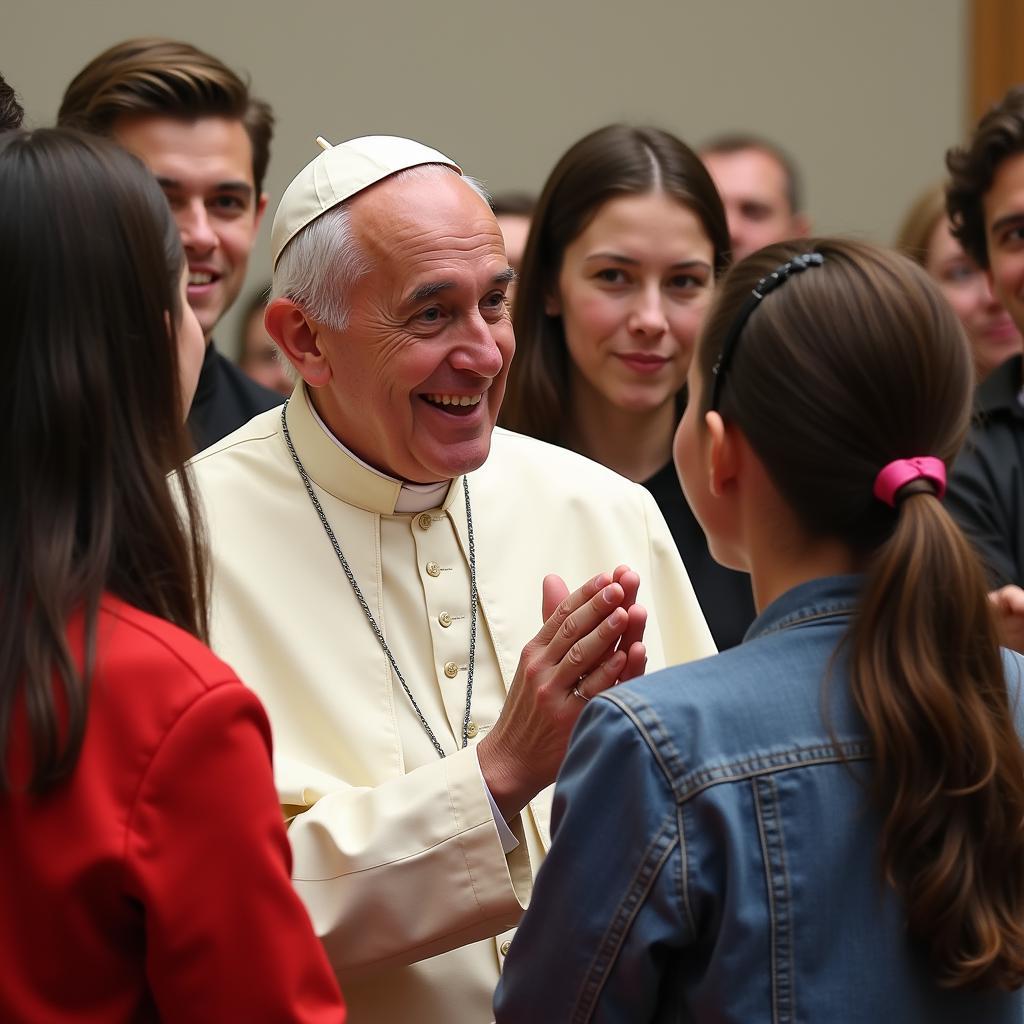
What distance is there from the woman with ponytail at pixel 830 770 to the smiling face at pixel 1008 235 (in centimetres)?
208

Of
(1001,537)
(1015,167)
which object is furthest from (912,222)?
(1001,537)

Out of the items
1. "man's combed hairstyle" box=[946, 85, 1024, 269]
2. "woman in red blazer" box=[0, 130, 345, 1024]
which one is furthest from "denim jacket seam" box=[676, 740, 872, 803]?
"man's combed hairstyle" box=[946, 85, 1024, 269]

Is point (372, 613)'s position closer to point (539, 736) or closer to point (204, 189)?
point (539, 736)

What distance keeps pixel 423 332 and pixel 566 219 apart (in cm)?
115

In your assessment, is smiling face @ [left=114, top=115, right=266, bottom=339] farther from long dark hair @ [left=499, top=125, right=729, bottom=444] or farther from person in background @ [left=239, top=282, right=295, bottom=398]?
person in background @ [left=239, top=282, right=295, bottom=398]

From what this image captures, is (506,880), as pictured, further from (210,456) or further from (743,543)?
(210,456)

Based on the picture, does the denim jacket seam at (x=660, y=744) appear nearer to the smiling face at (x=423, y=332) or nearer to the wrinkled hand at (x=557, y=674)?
the wrinkled hand at (x=557, y=674)

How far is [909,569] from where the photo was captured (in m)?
1.57

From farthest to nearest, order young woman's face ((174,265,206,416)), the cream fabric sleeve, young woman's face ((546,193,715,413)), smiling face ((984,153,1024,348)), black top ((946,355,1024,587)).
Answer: smiling face ((984,153,1024,348)), young woman's face ((546,193,715,413)), black top ((946,355,1024,587)), the cream fabric sleeve, young woman's face ((174,265,206,416))

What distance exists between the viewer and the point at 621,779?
1.62m

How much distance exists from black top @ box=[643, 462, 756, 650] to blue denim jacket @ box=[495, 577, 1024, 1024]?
1594mm

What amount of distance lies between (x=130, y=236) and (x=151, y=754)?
494 millimetres

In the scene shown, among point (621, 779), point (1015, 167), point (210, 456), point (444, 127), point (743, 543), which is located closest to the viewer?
point (621, 779)

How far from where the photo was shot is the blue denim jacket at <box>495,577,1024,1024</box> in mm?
1573
